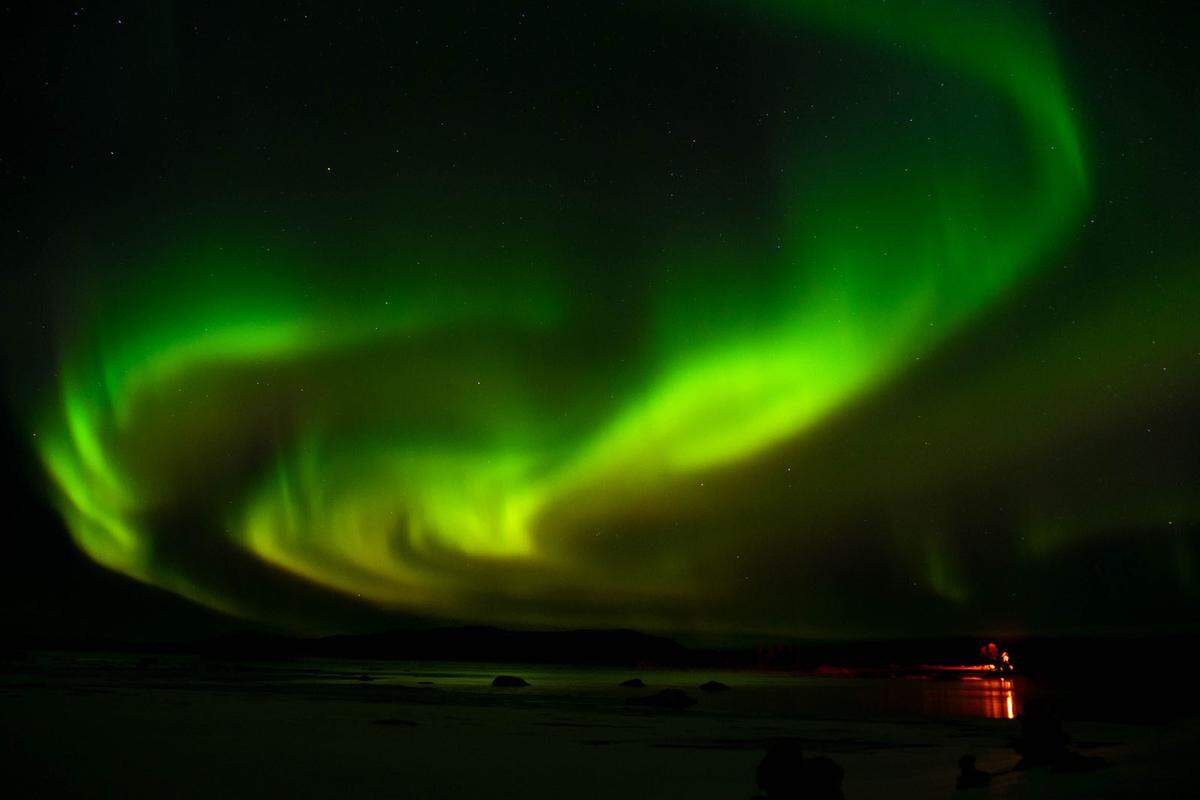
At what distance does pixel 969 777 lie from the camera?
19078mm

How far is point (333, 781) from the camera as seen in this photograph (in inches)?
810

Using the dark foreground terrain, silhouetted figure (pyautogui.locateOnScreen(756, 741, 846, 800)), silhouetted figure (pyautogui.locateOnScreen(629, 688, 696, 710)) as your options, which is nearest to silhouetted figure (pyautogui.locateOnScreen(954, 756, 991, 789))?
the dark foreground terrain

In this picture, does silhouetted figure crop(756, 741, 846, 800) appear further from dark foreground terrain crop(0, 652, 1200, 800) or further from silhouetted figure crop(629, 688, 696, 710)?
silhouetted figure crop(629, 688, 696, 710)

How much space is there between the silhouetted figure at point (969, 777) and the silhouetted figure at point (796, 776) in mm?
3820

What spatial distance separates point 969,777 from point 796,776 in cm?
476

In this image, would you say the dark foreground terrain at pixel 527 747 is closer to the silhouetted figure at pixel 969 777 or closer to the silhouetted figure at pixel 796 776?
the silhouetted figure at pixel 969 777

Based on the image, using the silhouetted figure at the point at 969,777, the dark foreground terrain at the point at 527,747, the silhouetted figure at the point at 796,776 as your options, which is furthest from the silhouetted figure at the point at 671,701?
the silhouetted figure at the point at 796,776

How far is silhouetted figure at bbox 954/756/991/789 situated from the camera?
18.8 metres

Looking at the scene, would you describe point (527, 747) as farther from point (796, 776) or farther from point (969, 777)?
point (796, 776)

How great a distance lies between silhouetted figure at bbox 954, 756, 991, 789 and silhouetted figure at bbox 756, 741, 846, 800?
382 cm

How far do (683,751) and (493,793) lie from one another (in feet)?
26.1

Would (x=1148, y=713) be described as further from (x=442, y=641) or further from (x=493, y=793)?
(x=442, y=641)

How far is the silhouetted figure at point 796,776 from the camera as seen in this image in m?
15.9

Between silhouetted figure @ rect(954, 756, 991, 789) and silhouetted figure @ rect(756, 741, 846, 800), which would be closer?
silhouetted figure @ rect(756, 741, 846, 800)
